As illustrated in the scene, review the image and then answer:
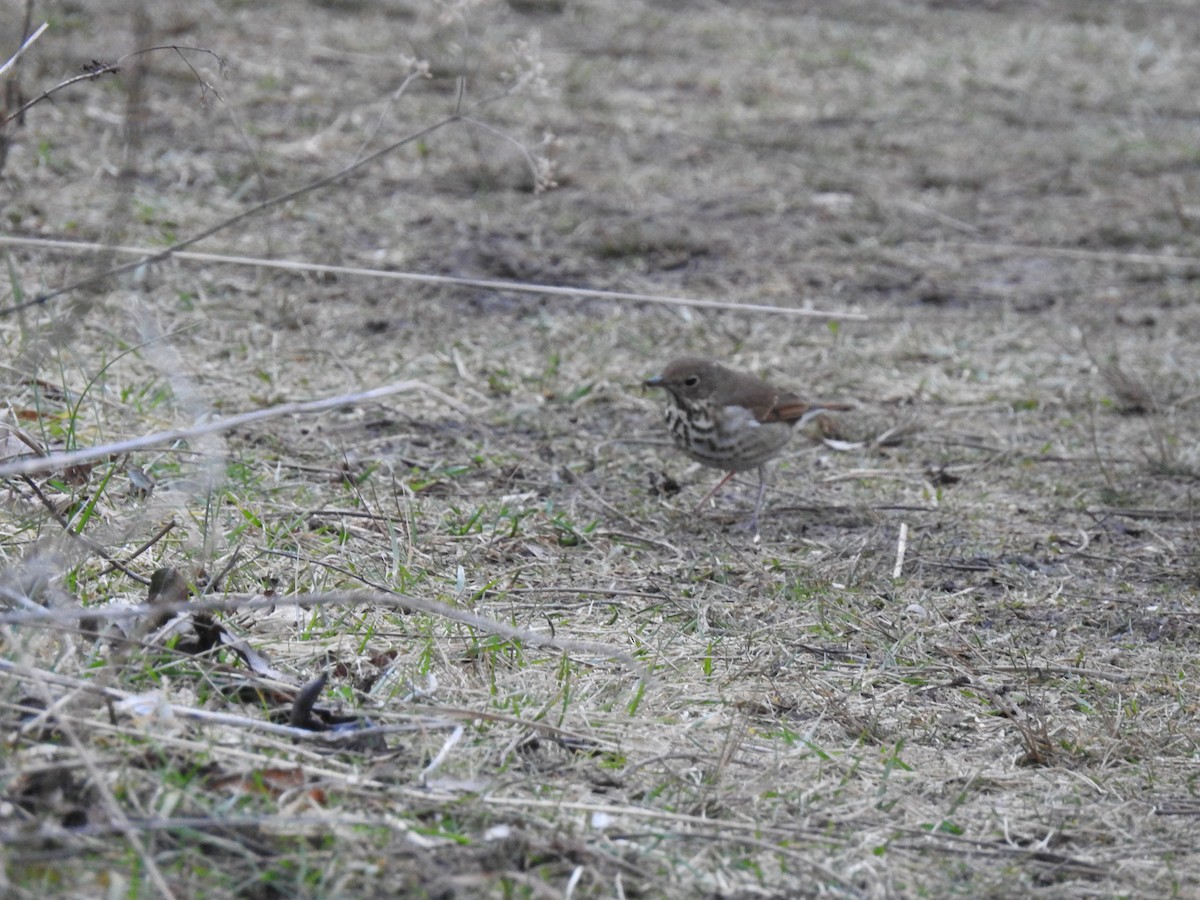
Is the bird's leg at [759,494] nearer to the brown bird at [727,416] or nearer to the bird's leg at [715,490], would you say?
the brown bird at [727,416]

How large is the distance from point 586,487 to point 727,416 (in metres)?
0.59

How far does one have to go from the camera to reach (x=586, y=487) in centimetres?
503

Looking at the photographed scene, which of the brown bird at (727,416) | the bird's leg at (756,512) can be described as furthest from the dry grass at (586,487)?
the brown bird at (727,416)

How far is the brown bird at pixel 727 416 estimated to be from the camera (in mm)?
5137

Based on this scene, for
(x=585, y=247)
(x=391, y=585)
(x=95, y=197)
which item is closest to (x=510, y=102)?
(x=585, y=247)

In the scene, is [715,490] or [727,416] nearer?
[727,416]

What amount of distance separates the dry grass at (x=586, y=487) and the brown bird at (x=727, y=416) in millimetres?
194

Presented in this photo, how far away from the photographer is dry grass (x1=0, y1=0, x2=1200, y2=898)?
269 centimetres

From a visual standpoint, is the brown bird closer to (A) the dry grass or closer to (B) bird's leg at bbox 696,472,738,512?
(B) bird's leg at bbox 696,472,738,512

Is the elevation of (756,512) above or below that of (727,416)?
below

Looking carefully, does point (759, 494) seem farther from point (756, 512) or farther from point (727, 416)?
point (727, 416)

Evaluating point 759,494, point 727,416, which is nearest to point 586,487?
point 727,416

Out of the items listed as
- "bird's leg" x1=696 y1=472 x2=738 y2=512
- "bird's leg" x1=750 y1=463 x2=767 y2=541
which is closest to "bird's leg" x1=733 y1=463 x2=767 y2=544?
"bird's leg" x1=750 y1=463 x2=767 y2=541

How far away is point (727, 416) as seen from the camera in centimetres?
508
